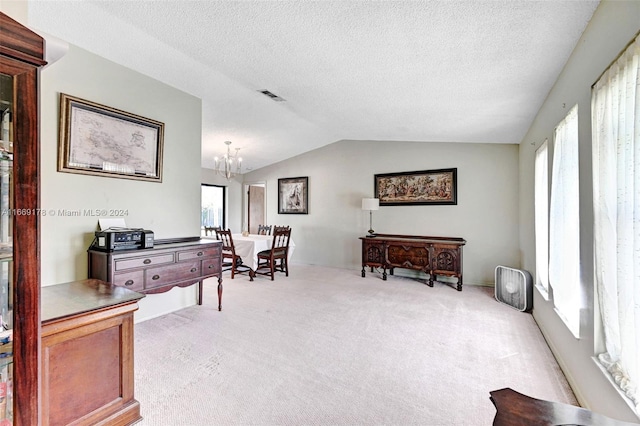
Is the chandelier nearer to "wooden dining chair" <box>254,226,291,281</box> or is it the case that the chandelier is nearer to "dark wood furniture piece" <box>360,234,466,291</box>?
"wooden dining chair" <box>254,226,291,281</box>

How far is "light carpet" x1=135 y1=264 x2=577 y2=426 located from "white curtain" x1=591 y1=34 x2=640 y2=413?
2.53ft

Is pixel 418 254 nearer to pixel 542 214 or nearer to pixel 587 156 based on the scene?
pixel 542 214

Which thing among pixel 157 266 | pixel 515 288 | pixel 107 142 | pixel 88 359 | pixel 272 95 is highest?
pixel 272 95

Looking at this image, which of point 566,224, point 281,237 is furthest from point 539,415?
point 281,237

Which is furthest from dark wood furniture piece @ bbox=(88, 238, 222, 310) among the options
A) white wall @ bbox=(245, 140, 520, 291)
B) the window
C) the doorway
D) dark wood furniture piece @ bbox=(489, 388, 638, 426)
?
the window

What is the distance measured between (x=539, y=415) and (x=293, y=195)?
251 inches

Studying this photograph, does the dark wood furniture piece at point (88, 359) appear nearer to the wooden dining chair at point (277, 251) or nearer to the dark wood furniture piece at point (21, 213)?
the dark wood furniture piece at point (21, 213)

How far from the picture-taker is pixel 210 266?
344cm

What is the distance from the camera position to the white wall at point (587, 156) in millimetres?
1402

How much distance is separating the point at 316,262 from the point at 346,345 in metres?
4.06

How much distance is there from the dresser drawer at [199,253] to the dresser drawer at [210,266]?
0.07m

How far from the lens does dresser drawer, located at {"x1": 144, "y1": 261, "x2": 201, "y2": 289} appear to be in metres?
2.79

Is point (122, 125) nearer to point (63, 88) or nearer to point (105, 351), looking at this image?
point (63, 88)

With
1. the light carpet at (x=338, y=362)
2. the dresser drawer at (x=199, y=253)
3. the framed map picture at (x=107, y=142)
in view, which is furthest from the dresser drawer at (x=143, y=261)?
the framed map picture at (x=107, y=142)
